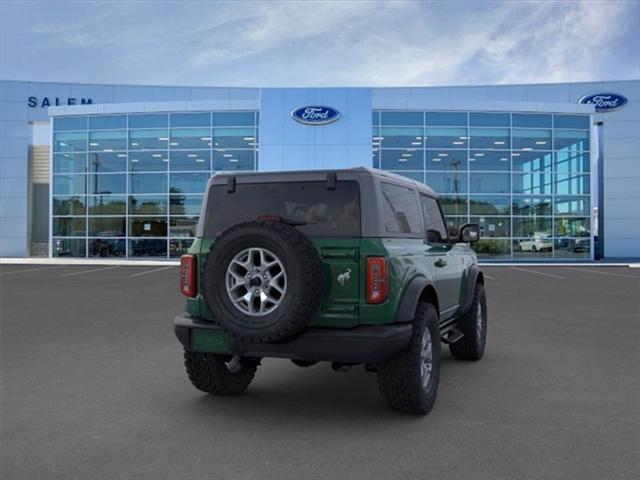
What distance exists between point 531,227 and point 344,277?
1067 inches

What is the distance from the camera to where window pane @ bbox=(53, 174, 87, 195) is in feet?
102

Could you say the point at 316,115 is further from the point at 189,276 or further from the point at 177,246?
the point at 189,276

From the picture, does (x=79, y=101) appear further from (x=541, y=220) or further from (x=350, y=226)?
(x=350, y=226)

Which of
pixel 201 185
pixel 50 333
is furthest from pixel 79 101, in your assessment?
pixel 50 333

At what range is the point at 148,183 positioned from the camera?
30344mm

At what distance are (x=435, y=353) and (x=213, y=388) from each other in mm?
1937

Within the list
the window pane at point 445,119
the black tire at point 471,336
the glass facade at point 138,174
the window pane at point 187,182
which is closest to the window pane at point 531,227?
the window pane at point 445,119

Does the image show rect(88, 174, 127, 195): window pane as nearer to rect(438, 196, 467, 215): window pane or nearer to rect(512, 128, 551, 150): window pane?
rect(438, 196, 467, 215): window pane

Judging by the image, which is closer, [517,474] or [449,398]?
[517,474]

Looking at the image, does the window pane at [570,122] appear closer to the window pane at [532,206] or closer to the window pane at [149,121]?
the window pane at [532,206]


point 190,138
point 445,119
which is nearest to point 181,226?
point 190,138

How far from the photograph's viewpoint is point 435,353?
494 centimetres

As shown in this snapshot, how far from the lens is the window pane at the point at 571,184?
2955 cm

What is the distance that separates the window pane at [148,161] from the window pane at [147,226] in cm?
256
